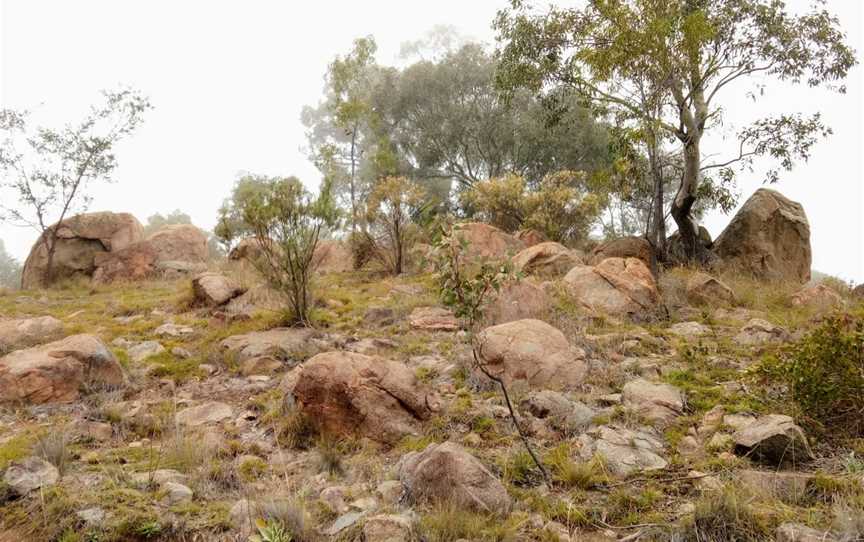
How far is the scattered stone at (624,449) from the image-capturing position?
3.90 metres

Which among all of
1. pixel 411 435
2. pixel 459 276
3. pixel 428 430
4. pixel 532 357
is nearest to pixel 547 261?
pixel 532 357

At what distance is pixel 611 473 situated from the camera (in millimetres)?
3832

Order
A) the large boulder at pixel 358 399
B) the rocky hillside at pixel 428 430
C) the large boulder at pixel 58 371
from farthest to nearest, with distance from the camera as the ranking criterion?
the large boulder at pixel 58 371, the large boulder at pixel 358 399, the rocky hillside at pixel 428 430

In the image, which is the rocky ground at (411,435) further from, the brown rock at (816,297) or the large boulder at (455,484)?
the brown rock at (816,297)

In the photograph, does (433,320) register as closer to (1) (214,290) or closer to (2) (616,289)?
(2) (616,289)

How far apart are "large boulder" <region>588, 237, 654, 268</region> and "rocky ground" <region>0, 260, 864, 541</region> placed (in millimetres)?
3715

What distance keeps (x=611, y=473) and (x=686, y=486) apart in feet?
1.51

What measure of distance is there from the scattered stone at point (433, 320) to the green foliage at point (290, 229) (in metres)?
1.44

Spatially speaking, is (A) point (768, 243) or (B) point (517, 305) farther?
(A) point (768, 243)

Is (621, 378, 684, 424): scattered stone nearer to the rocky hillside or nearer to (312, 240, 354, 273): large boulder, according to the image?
the rocky hillside

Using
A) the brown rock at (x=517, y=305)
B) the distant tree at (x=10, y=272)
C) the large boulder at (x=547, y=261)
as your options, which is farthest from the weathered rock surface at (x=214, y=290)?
the distant tree at (x=10, y=272)

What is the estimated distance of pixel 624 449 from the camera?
13.5 ft

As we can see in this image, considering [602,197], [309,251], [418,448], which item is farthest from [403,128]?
[418,448]

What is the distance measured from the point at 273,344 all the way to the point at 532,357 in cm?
303
